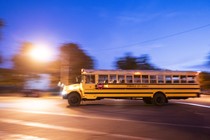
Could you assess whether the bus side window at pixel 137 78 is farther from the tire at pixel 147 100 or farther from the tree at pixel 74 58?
the tree at pixel 74 58

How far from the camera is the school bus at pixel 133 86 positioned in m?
24.5

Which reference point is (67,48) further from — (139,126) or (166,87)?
(139,126)

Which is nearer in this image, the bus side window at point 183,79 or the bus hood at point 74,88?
the bus hood at point 74,88

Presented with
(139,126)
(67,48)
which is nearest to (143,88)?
(139,126)

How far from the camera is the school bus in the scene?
80.5ft

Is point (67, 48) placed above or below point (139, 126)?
above

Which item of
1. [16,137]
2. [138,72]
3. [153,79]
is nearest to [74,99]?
[138,72]

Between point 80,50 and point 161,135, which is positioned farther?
point 80,50

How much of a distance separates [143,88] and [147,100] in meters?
2.10

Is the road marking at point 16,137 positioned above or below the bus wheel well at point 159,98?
below

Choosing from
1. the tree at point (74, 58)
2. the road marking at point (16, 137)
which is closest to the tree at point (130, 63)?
the tree at point (74, 58)

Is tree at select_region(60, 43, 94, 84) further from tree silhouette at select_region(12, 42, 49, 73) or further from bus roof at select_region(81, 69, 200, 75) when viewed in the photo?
bus roof at select_region(81, 69, 200, 75)

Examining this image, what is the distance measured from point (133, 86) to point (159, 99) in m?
2.17

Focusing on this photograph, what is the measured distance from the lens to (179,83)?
85.6 ft
